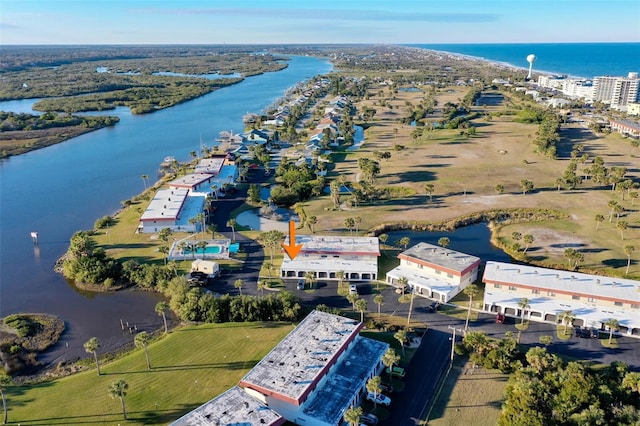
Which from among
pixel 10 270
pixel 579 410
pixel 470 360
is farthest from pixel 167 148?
pixel 579 410

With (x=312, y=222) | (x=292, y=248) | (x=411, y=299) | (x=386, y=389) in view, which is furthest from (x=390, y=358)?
(x=312, y=222)

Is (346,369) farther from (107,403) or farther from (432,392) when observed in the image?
(107,403)

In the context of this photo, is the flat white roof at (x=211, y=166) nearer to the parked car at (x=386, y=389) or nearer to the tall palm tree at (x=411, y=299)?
the tall palm tree at (x=411, y=299)

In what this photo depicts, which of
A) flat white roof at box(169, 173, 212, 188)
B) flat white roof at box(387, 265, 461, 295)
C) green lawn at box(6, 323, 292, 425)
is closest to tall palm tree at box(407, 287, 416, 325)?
flat white roof at box(387, 265, 461, 295)

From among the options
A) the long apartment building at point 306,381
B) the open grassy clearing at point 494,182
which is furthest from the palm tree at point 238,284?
the open grassy clearing at point 494,182

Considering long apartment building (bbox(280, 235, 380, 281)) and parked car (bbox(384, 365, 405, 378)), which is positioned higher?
long apartment building (bbox(280, 235, 380, 281))

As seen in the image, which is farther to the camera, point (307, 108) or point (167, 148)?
point (307, 108)

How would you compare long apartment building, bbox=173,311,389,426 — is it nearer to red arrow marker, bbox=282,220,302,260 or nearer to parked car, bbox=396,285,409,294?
parked car, bbox=396,285,409,294
